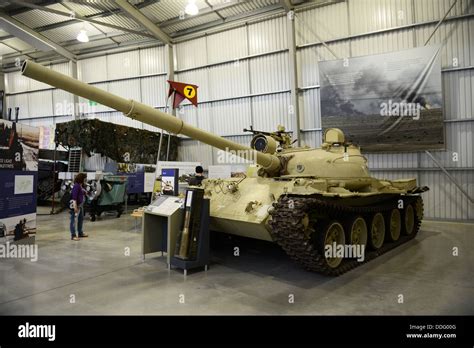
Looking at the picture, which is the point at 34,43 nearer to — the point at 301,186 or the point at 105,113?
the point at 105,113

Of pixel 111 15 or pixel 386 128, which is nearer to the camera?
pixel 386 128

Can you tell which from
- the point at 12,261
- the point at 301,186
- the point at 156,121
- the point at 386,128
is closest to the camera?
the point at 156,121

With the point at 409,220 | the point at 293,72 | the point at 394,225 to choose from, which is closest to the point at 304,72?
the point at 293,72

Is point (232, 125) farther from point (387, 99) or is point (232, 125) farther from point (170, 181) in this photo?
point (170, 181)

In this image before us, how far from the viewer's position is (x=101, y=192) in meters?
14.1

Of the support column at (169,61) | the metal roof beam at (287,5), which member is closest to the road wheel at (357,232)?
the metal roof beam at (287,5)

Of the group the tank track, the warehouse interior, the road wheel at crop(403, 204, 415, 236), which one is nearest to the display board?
the warehouse interior

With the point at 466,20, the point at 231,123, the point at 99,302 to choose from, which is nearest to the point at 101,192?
the point at 231,123

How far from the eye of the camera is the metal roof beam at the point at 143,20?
1638 centimetres

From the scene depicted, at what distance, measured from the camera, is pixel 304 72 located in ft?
51.7

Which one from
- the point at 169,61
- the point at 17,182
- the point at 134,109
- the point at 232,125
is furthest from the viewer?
the point at 169,61

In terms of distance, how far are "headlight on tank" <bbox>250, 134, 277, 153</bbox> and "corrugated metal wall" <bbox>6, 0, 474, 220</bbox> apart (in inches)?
319

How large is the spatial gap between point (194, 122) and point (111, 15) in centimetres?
679

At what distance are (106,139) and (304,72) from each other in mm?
9624
